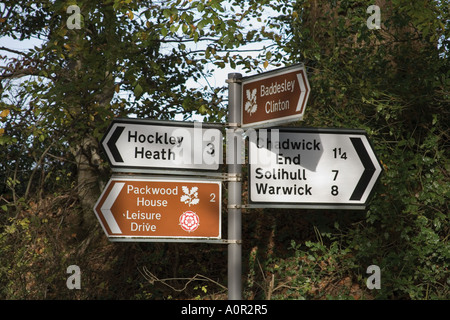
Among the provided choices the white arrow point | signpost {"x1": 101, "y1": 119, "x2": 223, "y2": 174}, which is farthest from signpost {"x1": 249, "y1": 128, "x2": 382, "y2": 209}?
the white arrow point

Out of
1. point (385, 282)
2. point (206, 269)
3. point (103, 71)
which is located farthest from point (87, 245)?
point (385, 282)

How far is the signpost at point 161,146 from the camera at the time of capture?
175 inches

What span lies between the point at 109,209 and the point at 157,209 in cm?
34

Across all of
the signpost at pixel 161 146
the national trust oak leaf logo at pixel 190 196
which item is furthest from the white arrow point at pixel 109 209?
the national trust oak leaf logo at pixel 190 196

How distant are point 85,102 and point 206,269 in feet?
10.9

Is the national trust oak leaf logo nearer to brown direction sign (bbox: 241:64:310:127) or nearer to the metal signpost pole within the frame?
the metal signpost pole

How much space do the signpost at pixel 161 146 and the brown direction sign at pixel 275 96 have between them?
321 mm

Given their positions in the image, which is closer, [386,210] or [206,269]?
[386,210]

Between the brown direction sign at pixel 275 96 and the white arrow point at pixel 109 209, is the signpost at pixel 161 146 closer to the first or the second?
the white arrow point at pixel 109 209

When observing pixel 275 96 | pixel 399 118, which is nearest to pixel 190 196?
pixel 275 96

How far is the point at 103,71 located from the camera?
9.71 m
